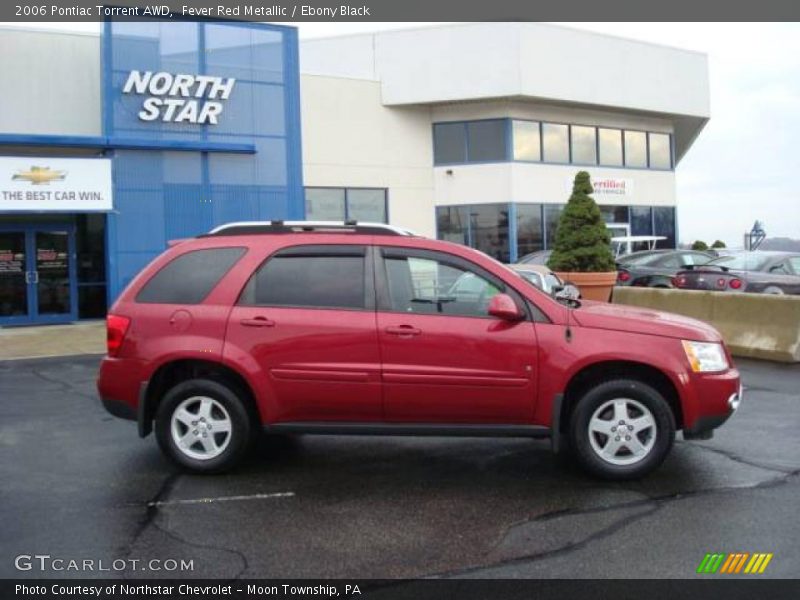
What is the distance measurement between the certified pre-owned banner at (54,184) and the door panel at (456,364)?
13.4m

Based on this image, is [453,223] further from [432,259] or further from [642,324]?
[642,324]

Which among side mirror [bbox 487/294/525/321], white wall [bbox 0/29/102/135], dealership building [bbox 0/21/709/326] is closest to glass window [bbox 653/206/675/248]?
dealership building [bbox 0/21/709/326]

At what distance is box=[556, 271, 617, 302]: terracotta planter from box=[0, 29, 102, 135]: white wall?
12058mm

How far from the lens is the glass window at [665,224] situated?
3022 centimetres

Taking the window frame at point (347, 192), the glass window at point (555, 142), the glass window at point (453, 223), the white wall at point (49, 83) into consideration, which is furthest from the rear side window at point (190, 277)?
the glass window at point (555, 142)

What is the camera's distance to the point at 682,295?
516 inches

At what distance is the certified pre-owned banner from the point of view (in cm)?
1622

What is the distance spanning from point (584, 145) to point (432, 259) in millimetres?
23968

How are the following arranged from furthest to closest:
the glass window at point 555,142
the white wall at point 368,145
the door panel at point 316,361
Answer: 1. the glass window at point 555,142
2. the white wall at point 368,145
3. the door panel at point 316,361

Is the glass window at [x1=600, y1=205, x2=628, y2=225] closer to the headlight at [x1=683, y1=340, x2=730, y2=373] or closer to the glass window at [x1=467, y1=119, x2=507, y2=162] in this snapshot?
the glass window at [x1=467, y1=119, x2=507, y2=162]

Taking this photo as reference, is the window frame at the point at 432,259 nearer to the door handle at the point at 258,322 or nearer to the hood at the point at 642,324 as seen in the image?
the hood at the point at 642,324

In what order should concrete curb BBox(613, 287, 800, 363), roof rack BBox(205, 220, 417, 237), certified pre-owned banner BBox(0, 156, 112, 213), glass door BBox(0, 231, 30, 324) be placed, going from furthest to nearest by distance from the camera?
glass door BBox(0, 231, 30, 324) → certified pre-owned banner BBox(0, 156, 112, 213) → concrete curb BBox(613, 287, 800, 363) → roof rack BBox(205, 220, 417, 237)

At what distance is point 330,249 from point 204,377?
4.42 feet

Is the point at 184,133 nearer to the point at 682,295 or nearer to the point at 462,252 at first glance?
the point at 682,295
